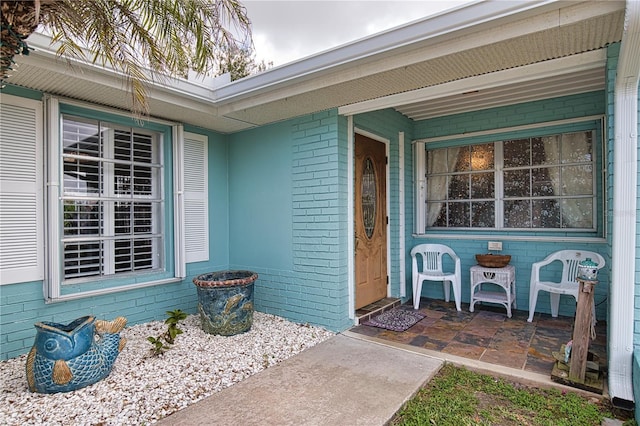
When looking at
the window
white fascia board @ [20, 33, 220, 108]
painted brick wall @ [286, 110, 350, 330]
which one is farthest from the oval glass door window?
the window

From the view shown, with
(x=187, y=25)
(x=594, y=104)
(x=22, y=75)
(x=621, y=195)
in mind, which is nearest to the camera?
(x=621, y=195)

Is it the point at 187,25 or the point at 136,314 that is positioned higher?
the point at 187,25

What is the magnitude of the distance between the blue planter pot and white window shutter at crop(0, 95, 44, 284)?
1552 mm

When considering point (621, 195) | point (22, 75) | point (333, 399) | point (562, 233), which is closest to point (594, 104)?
point (562, 233)

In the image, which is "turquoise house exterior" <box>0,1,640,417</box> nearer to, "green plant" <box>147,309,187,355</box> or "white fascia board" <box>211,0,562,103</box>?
"white fascia board" <box>211,0,562,103</box>

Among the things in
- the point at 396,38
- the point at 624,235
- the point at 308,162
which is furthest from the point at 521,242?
the point at 396,38

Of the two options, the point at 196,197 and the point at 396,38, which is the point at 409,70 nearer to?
the point at 396,38

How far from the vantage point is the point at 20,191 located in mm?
3246

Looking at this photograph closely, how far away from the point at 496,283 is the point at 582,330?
1.79 m

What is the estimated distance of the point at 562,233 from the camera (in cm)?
450

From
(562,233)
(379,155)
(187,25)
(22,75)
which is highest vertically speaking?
(187,25)

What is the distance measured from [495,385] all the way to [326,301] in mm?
1837

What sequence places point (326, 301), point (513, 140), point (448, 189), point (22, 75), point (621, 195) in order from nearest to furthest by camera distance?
1. point (621, 195)
2. point (22, 75)
3. point (326, 301)
4. point (513, 140)
5. point (448, 189)

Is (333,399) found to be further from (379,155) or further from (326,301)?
(379,155)
